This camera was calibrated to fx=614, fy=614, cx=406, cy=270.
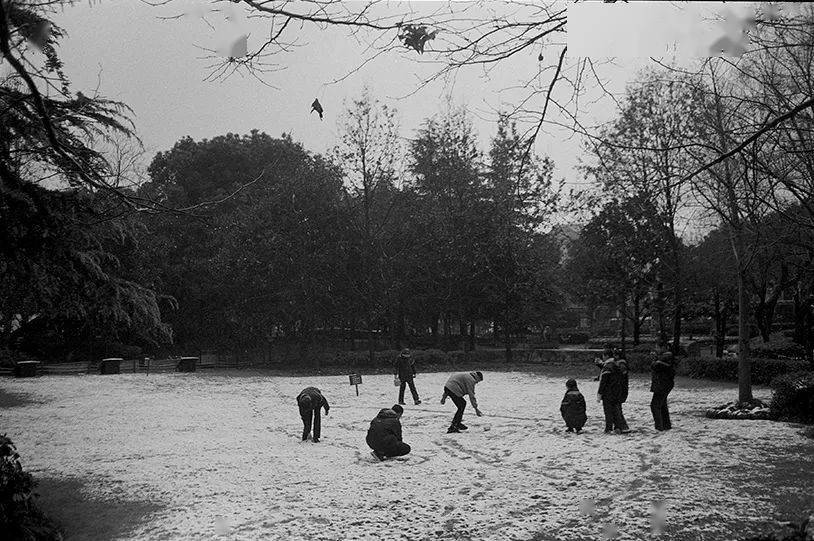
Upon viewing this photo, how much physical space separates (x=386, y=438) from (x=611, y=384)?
489cm

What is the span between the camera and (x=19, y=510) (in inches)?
235

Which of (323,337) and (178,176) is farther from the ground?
(178,176)

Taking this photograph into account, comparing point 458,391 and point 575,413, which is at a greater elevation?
point 458,391

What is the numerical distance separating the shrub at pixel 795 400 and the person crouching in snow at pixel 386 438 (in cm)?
779

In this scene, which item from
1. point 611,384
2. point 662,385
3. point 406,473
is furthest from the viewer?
point 611,384

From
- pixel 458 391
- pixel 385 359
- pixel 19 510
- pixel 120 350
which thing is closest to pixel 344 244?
pixel 385 359

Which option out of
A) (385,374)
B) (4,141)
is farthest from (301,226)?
(4,141)

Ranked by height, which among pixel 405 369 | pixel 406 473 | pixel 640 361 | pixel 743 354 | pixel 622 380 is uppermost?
pixel 743 354

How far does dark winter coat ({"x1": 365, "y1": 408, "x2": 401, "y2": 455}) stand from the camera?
34.3ft

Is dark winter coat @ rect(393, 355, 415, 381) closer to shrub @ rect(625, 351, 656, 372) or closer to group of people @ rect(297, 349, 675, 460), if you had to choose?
group of people @ rect(297, 349, 675, 460)

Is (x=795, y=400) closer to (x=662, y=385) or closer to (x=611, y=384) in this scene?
(x=662, y=385)

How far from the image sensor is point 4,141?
7555 mm

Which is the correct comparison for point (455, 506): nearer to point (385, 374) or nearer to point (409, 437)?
point (409, 437)

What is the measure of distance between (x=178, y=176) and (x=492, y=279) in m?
16.1
